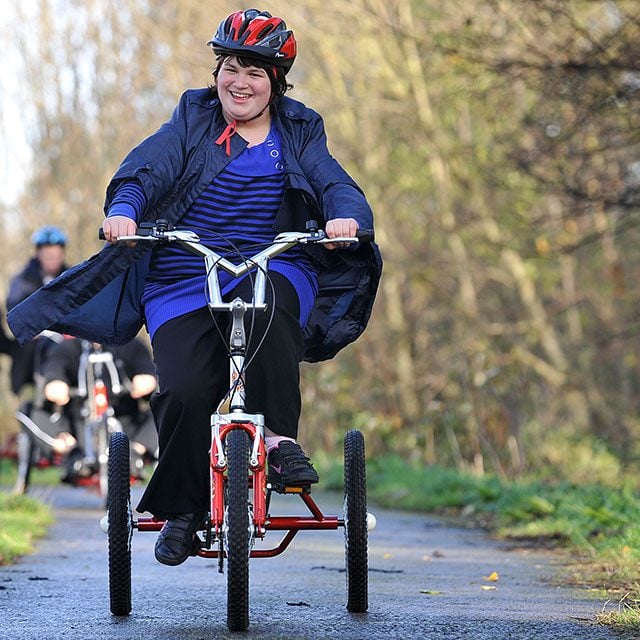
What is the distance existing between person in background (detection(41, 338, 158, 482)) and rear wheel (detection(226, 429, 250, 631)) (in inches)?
264

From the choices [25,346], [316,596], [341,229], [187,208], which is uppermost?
[187,208]

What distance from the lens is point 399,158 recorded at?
20.4 meters

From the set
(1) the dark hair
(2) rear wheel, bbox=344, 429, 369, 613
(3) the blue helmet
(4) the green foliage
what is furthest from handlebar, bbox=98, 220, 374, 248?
(3) the blue helmet

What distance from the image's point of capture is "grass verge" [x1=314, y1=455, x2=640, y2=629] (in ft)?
21.0

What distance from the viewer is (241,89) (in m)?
5.56

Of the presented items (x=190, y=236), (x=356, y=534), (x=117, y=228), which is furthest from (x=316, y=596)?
(x=117, y=228)

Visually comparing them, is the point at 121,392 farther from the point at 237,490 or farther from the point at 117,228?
the point at 237,490

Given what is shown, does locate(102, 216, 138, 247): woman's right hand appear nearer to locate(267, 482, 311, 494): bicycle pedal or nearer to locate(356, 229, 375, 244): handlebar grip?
locate(356, 229, 375, 244): handlebar grip

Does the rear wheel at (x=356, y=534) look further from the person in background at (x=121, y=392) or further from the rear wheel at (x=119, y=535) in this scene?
the person in background at (x=121, y=392)

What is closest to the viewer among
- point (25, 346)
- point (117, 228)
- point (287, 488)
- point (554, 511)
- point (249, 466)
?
point (249, 466)

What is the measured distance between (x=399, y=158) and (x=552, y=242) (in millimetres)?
3489

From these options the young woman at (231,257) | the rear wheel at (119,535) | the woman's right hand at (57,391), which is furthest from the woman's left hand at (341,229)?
the woman's right hand at (57,391)

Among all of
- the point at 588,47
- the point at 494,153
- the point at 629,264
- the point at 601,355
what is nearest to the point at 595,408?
the point at 601,355

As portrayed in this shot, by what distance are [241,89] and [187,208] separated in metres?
0.50
